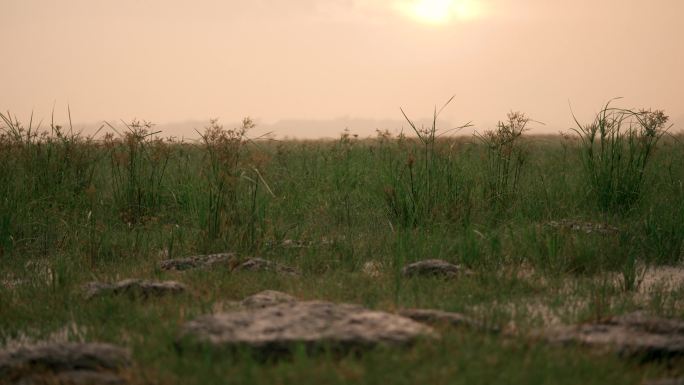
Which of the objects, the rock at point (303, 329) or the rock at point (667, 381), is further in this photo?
the rock at point (303, 329)

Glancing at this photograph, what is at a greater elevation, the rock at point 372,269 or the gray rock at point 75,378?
the rock at point 372,269

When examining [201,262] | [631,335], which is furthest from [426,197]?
[631,335]

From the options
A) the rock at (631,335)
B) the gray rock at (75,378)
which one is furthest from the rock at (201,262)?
Result: the rock at (631,335)

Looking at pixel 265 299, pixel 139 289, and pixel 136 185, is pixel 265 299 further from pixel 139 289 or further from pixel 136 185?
pixel 136 185

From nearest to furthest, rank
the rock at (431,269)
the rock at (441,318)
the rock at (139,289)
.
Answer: the rock at (441,318)
the rock at (139,289)
the rock at (431,269)

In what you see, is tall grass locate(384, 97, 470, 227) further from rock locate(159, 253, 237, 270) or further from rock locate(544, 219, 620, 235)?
rock locate(159, 253, 237, 270)

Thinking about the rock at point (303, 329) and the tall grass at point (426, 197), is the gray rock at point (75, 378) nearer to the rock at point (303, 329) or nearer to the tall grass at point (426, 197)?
the rock at point (303, 329)

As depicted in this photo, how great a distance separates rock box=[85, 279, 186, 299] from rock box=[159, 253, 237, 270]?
1.89 feet

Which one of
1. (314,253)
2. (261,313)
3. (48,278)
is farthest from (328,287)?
(48,278)

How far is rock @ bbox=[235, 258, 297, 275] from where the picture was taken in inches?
196

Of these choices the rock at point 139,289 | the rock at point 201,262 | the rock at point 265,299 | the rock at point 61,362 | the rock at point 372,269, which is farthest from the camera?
the rock at point 201,262

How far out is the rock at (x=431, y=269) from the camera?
476cm

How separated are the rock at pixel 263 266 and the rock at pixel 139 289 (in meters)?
0.62

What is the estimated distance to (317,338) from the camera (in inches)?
117
